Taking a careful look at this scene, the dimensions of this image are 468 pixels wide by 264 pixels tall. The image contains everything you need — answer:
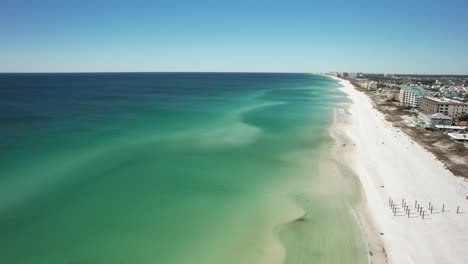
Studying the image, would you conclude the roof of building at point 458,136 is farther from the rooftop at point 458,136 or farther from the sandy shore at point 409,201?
the sandy shore at point 409,201

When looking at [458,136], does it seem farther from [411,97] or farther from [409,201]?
[411,97]

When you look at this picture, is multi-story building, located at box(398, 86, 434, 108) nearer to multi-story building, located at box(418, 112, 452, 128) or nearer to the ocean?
multi-story building, located at box(418, 112, 452, 128)

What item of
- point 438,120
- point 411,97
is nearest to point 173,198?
point 438,120

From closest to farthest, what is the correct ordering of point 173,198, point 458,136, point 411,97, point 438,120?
point 173,198
point 458,136
point 438,120
point 411,97

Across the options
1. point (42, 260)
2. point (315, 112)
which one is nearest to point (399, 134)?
point (315, 112)

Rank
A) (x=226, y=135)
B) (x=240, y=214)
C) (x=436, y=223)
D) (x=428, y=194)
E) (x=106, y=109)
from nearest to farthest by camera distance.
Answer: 1. (x=436, y=223)
2. (x=240, y=214)
3. (x=428, y=194)
4. (x=226, y=135)
5. (x=106, y=109)

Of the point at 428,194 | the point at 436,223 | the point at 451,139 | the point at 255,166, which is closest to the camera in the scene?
the point at 436,223

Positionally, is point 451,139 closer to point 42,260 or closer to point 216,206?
point 216,206

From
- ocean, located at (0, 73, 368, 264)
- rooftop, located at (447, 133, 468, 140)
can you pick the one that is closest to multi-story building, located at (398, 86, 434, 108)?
rooftop, located at (447, 133, 468, 140)
